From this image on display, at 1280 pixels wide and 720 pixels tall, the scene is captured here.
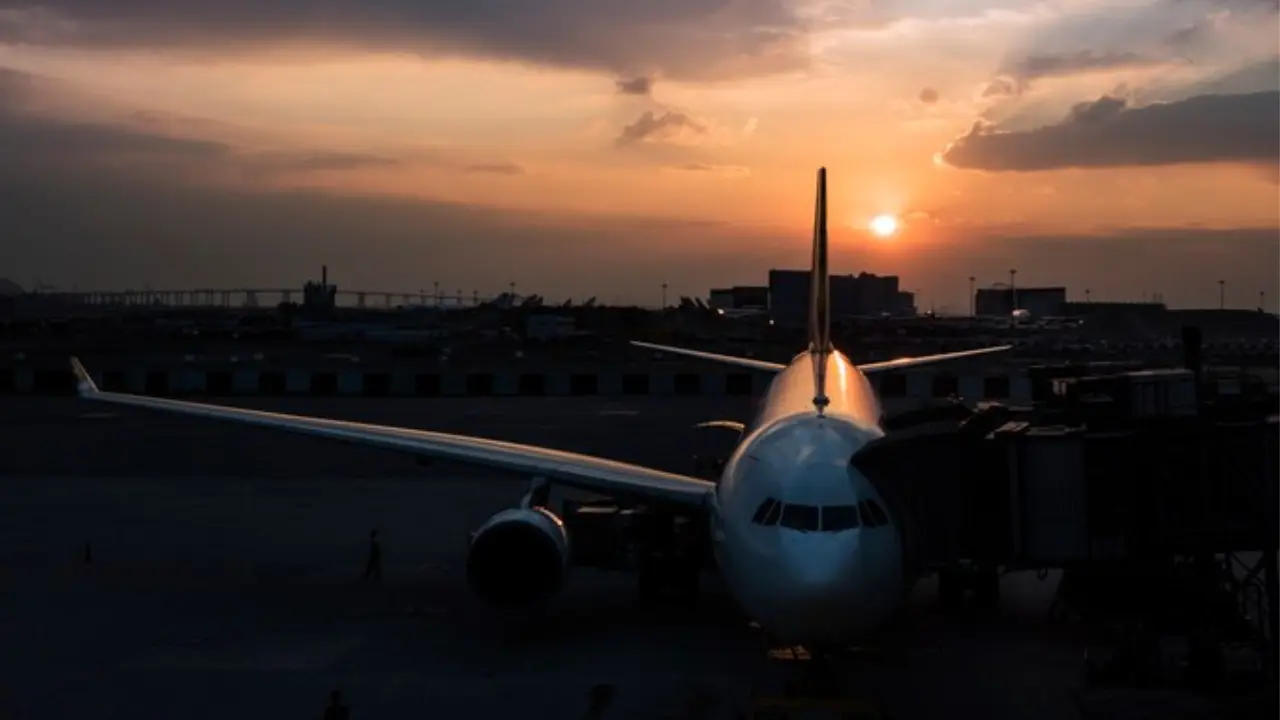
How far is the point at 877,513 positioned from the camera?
15.3m

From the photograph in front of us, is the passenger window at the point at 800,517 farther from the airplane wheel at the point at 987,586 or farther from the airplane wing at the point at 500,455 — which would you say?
the airplane wheel at the point at 987,586

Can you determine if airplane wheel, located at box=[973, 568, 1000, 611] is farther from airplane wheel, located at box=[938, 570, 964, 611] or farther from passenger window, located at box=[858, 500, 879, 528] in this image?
passenger window, located at box=[858, 500, 879, 528]

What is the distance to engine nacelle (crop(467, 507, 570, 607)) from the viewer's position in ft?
66.1

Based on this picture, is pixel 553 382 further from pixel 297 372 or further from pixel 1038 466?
pixel 1038 466

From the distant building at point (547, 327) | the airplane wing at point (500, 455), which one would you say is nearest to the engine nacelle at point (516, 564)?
the airplane wing at point (500, 455)

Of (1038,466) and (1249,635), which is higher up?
(1038,466)

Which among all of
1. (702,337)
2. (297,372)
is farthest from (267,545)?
(702,337)

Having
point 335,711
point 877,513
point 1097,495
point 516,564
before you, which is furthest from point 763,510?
point 516,564

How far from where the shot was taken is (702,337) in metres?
146

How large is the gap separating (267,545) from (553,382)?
58.2 m

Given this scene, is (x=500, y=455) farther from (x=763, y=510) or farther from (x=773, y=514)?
(x=773, y=514)

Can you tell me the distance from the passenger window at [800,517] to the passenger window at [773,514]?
0.10 meters

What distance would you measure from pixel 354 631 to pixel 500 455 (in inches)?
156

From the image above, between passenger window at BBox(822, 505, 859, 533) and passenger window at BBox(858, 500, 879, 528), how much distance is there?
78mm
